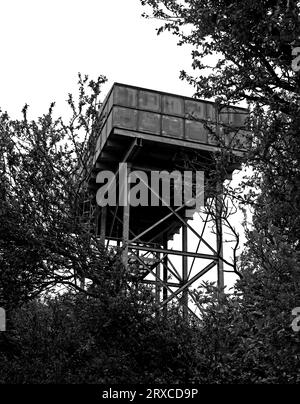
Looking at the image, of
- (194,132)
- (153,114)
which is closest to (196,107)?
(194,132)

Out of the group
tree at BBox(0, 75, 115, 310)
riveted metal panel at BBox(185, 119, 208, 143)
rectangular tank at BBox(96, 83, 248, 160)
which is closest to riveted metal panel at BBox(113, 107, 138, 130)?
rectangular tank at BBox(96, 83, 248, 160)

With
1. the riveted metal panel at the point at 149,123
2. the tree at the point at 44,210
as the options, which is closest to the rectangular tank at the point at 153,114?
the riveted metal panel at the point at 149,123

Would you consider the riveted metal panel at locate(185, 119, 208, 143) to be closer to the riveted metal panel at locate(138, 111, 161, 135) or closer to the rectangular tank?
the rectangular tank

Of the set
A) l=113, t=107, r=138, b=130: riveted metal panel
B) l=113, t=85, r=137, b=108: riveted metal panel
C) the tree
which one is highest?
l=113, t=85, r=137, b=108: riveted metal panel

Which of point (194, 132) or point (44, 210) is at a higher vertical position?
point (194, 132)

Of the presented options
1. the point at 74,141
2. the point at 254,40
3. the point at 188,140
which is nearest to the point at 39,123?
the point at 74,141

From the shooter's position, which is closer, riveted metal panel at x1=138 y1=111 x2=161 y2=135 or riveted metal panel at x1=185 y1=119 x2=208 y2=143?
riveted metal panel at x1=138 y1=111 x2=161 y2=135

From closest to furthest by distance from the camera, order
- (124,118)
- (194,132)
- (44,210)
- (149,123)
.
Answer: (44,210)
(124,118)
(149,123)
(194,132)

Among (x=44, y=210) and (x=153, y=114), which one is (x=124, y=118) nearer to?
(x=153, y=114)

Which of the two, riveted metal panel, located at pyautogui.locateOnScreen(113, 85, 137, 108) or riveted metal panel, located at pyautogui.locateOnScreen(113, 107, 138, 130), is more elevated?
riveted metal panel, located at pyautogui.locateOnScreen(113, 85, 137, 108)

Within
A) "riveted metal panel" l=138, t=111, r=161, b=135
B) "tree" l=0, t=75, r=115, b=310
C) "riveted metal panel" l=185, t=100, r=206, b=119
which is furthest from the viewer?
"riveted metal panel" l=185, t=100, r=206, b=119

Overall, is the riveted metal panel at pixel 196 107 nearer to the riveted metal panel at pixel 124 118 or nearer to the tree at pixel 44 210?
the riveted metal panel at pixel 124 118

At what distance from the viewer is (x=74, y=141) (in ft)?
35.8

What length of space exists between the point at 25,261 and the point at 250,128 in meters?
4.68
